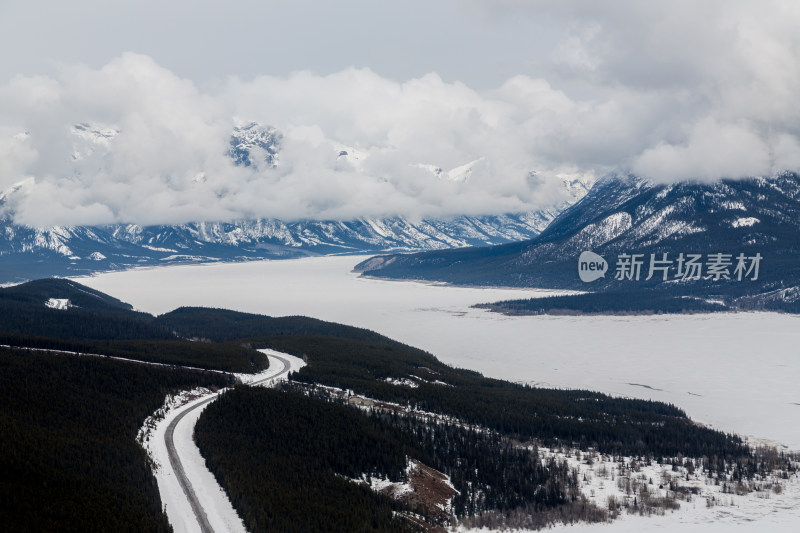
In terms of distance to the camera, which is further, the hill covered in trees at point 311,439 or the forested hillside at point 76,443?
the hill covered in trees at point 311,439

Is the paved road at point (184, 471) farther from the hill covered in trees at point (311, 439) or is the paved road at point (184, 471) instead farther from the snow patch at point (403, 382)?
the snow patch at point (403, 382)

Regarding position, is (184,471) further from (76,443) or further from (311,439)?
(311,439)

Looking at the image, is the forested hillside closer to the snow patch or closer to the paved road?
the paved road

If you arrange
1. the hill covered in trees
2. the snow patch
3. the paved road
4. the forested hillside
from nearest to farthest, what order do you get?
the forested hillside < the paved road < the hill covered in trees < the snow patch

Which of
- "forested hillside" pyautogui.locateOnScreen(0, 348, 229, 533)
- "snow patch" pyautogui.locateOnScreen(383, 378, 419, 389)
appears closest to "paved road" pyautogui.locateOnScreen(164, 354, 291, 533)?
"forested hillside" pyautogui.locateOnScreen(0, 348, 229, 533)

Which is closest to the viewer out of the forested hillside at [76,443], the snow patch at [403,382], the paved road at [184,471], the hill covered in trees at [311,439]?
the forested hillside at [76,443]

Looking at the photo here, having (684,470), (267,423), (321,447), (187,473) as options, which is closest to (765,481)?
(684,470)

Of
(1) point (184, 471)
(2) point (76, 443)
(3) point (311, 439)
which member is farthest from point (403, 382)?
(2) point (76, 443)

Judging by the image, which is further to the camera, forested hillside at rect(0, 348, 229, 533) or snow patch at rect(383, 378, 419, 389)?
snow patch at rect(383, 378, 419, 389)

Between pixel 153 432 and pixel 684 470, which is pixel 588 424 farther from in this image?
pixel 153 432

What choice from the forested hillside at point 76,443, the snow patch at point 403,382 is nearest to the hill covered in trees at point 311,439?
the forested hillside at point 76,443

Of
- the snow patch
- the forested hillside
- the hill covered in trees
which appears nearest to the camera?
the forested hillside
